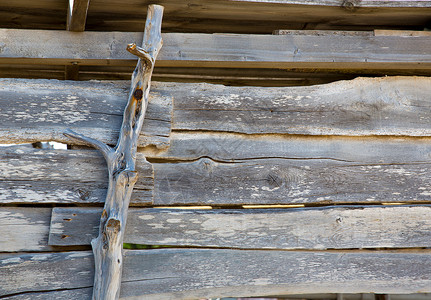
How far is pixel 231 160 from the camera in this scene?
2672 millimetres

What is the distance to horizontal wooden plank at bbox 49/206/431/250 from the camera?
243 cm

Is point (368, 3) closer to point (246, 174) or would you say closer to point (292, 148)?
point (292, 148)

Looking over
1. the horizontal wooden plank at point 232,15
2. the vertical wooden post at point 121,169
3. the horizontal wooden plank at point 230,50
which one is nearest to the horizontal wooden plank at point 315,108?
the horizontal wooden plank at point 230,50

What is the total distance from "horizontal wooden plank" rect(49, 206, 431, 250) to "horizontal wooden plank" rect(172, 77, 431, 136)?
1.61 feet

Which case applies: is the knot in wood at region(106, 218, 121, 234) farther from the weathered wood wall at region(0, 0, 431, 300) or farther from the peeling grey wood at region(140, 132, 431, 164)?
the peeling grey wood at region(140, 132, 431, 164)

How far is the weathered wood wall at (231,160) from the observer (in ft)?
7.98

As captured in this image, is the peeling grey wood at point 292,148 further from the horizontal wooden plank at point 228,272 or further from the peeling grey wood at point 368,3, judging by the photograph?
the peeling grey wood at point 368,3

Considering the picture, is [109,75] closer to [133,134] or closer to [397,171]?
[133,134]

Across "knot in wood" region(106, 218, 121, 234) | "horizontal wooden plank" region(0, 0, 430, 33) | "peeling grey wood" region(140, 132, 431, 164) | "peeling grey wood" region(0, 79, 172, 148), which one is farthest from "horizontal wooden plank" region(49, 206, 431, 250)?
"horizontal wooden plank" region(0, 0, 430, 33)

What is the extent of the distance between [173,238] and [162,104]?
2.57 ft

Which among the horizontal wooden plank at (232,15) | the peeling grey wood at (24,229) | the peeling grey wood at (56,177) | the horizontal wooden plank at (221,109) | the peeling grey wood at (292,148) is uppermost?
the horizontal wooden plank at (232,15)

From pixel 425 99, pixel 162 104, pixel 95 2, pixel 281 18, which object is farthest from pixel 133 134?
pixel 425 99

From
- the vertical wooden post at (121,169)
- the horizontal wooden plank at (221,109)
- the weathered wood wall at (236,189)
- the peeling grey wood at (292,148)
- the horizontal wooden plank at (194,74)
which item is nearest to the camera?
the vertical wooden post at (121,169)

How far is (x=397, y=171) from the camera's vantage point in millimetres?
2748
